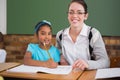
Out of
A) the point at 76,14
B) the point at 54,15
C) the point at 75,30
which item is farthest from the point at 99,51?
the point at 54,15

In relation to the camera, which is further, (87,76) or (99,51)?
(99,51)

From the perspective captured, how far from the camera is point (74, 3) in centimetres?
187

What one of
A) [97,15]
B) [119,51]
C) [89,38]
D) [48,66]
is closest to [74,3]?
[89,38]

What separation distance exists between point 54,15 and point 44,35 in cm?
134

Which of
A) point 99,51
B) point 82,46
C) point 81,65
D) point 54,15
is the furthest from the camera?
point 54,15

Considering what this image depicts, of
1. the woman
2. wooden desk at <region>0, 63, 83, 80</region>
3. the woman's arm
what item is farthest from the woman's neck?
wooden desk at <region>0, 63, 83, 80</region>

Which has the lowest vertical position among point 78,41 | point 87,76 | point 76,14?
point 87,76

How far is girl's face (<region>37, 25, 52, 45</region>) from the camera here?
5.99 ft

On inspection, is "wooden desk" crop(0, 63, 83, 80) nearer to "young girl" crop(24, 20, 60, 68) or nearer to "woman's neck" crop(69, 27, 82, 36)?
"young girl" crop(24, 20, 60, 68)

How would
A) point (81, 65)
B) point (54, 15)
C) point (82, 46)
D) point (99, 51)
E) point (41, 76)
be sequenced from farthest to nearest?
point (54, 15) < point (82, 46) < point (99, 51) < point (81, 65) < point (41, 76)

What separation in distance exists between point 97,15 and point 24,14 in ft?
3.39

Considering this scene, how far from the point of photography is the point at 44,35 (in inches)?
73.0

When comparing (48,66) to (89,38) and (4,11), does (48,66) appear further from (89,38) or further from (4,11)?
(4,11)

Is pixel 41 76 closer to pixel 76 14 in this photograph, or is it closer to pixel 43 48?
pixel 43 48
